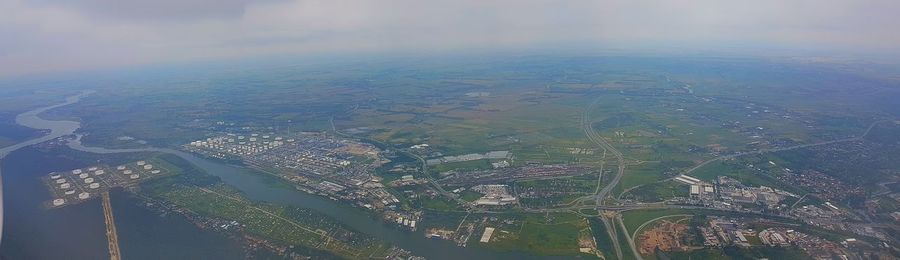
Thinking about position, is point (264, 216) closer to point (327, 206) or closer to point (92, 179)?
point (327, 206)

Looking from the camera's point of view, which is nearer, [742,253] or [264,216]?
[742,253]

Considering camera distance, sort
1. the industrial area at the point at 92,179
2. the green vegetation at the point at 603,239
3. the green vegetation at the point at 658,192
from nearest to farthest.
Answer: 1. the green vegetation at the point at 603,239
2. the green vegetation at the point at 658,192
3. the industrial area at the point at 92,179

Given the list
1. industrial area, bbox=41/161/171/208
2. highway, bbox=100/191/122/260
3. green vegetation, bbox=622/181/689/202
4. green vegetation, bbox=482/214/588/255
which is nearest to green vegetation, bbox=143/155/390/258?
industrial area, bbox=41/161/171/208

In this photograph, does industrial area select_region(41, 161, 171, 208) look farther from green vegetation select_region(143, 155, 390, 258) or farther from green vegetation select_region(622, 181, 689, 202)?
green vegetation select_region(622, 181, 689, 202)

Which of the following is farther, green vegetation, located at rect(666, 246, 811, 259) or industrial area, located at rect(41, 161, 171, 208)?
industrial area, located at rect(41, 161, 171, 208)

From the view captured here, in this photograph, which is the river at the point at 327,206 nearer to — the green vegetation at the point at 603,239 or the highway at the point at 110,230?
the highway at the point at 110,230

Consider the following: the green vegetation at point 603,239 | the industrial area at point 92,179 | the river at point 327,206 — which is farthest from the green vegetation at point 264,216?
the green vegetation at point 603,239

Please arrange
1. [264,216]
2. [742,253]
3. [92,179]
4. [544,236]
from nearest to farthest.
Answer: [742,253], [544,236], [264,216], [92,179]

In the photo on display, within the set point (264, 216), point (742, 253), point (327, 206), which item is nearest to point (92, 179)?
point (264, 216)
